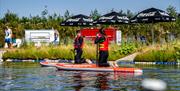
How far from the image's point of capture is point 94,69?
19766 millimetres

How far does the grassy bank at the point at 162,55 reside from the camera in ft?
94.3

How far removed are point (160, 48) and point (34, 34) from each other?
666 inches

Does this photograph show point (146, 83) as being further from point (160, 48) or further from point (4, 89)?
point (160, 48)

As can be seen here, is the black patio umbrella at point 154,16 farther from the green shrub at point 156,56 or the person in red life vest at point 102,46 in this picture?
the person in red life vest at point 102,46

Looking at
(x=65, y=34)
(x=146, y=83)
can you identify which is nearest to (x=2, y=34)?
(x=65, y=34)

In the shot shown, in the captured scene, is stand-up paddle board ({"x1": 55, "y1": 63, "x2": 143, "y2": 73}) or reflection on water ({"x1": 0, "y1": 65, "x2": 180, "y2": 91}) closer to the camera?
reflection on water ({"x1": 0, "y1": 65, "x2": 180, "y2": 91})

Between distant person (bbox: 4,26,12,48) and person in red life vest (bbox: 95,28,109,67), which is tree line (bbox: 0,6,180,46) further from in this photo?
person in red life vest (bbox: 95,28,109,67)

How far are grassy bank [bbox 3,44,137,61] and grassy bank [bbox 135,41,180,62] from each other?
1938 mm

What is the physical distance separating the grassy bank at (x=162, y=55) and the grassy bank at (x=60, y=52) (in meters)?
1.94

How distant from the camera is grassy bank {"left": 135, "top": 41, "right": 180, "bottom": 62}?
94.3 ft

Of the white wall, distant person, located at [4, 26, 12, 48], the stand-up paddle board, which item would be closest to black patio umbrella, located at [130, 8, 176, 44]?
the white wall

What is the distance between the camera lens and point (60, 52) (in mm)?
31922

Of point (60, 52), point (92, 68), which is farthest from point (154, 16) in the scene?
point (92, 68)

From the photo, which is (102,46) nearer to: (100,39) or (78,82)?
(100,39)
